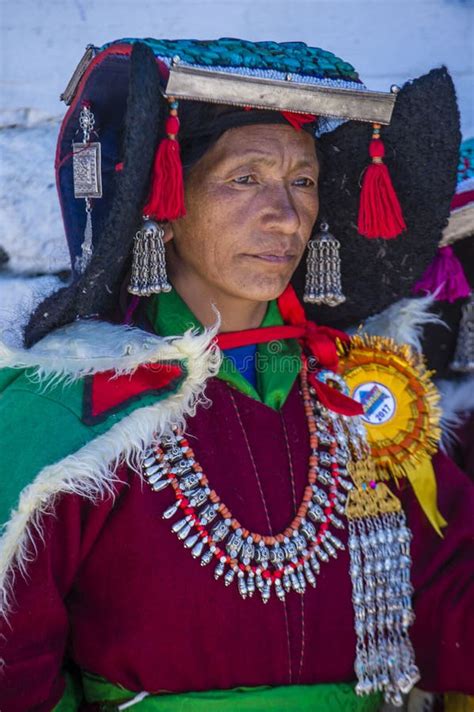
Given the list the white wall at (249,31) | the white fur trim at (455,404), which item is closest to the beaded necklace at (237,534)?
the white fur trim at (455,404)

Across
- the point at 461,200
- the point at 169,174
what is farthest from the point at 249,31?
the point at 169,174

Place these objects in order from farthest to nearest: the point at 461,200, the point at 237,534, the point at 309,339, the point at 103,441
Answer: the point at 461,200 < the point at 309,339 < the point at 237,534 < the point at 103,441

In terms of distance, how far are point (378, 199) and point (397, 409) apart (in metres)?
0.51

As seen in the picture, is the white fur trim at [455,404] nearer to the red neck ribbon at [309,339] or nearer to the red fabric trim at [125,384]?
the red neck ribbon at [309,339]

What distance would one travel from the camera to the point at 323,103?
6.15 feet

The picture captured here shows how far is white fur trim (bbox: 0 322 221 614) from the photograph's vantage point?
1.63 meters

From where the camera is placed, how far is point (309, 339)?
2160 millimetres

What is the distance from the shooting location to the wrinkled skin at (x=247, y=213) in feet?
6.30

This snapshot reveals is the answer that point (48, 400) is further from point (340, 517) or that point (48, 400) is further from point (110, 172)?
point (340, 517)

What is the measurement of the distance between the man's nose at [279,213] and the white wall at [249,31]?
87cm

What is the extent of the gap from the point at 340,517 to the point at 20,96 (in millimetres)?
1465

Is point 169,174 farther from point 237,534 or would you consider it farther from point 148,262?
point 237,534

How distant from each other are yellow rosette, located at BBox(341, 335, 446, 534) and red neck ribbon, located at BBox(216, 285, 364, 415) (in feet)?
0.27

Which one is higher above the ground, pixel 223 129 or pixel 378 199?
pixel 223 129
